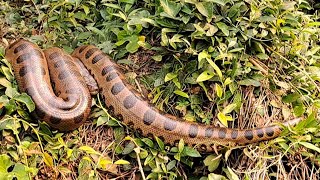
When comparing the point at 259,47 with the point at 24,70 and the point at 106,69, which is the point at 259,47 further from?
the point at 24,70

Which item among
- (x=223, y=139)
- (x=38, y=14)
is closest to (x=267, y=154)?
(x=223, y=139)

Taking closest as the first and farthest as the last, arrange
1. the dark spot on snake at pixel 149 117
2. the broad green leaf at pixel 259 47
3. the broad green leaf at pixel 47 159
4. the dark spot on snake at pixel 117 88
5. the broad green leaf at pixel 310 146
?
the broad green leaf at pixel 47 159 → the broad green leaf at pixel 310 146 → the dark spot on snake at pixel 149 117 → the dark spot on snake at pixel 117 88 → the broad green leaf at pixel 259 47

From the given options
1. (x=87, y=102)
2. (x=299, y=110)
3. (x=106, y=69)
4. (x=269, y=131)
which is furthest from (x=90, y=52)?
(x=299, y=110)

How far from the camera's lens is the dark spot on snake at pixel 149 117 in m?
4.57

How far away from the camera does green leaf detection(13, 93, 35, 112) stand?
4.25 metres

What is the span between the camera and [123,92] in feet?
15.8

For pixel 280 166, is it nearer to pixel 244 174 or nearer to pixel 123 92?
pixel 244 174

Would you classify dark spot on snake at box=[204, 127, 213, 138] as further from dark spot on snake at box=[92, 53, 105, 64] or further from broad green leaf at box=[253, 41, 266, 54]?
dark spot on snake at box=[92, 53, 105, 64]

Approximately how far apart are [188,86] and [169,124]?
54 centimetres

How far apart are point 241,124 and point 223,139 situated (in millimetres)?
361

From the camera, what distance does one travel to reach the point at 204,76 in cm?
469

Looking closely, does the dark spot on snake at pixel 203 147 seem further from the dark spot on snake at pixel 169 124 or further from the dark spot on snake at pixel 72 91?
the dark spot on snake at pixel 72 91

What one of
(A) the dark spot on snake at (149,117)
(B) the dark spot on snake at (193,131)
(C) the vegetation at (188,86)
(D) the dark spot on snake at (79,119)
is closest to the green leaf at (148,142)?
(C) the vegetation at (188,86)

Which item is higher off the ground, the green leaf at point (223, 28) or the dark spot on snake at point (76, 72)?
the green leaf at point (223, 28)
